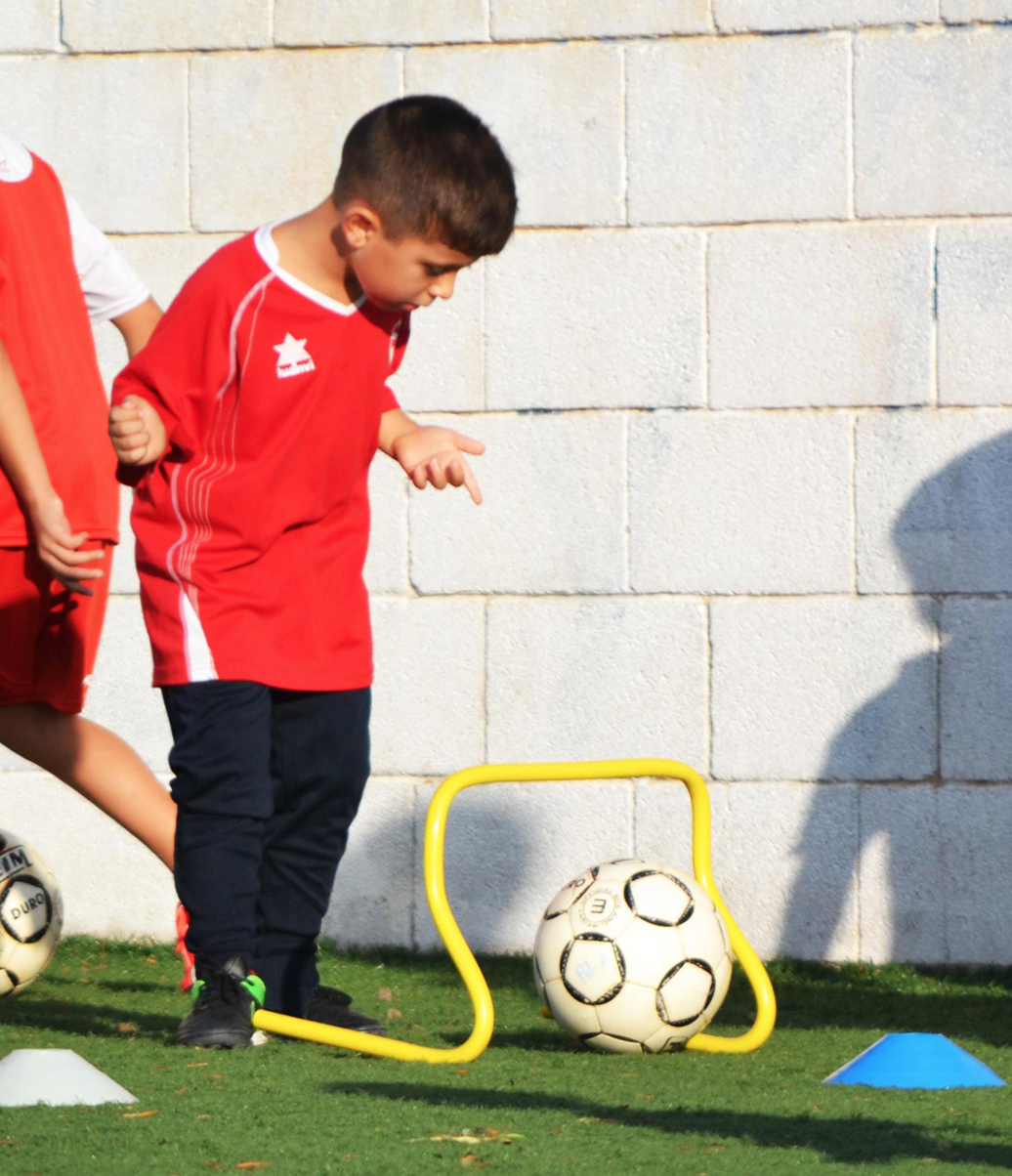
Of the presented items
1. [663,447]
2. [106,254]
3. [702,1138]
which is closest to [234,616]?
[106,254]

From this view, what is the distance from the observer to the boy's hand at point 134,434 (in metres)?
2.54

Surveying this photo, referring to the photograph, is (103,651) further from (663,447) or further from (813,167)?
(813,167)

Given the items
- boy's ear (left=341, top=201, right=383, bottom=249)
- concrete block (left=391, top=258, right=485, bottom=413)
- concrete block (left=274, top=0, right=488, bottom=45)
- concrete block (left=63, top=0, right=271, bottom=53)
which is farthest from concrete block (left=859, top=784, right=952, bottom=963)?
concrete block (left=63, top=0, right=271, bottom=53)

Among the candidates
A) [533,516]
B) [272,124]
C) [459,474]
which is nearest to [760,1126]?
[459,474]

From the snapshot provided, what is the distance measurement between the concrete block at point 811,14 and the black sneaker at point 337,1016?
2.15 meters

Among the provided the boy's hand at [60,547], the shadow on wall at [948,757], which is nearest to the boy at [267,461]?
the boy's hand at [60,547]

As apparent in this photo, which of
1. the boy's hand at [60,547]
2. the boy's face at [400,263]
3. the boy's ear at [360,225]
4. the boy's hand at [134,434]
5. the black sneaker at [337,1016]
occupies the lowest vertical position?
the black sneaker at [337,1016]

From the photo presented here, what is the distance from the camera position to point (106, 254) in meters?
3.05

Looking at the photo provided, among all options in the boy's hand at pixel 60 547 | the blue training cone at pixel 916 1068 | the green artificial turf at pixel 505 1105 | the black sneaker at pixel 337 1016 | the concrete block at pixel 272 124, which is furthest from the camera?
the concrete block at pixel 272 124

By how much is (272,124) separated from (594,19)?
29.0 inches

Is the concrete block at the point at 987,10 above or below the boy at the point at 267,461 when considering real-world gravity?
above

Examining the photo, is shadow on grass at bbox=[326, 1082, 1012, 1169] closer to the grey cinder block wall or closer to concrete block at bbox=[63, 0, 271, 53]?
the grey cinder block wall

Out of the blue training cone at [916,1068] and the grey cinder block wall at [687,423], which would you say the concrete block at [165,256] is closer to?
the grey cinder block wall at [687,423]

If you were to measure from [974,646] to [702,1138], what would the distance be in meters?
1.78
